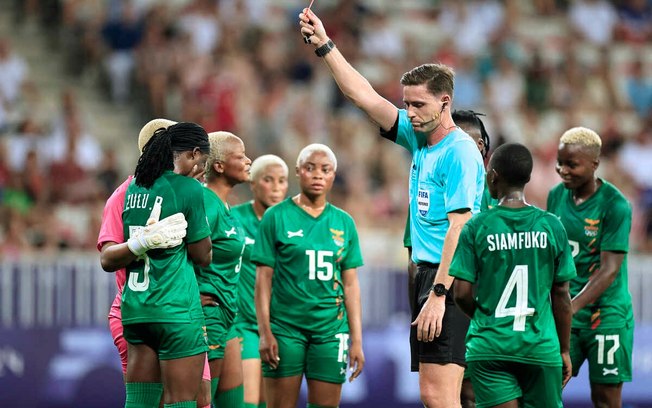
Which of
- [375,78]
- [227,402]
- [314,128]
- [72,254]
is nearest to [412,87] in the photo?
[227,402]

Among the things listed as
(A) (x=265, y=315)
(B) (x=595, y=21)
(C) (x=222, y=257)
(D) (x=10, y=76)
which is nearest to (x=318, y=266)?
(A) (x=265, y=315)

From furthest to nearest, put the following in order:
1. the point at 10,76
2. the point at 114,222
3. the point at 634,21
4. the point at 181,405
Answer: the point at 634,21 < the point at 10,76 < the point at 114,222 < the point at 181,405

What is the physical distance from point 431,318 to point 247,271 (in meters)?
3.32

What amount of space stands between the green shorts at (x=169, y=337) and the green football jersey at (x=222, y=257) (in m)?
1.18

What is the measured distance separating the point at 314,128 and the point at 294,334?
8741 millimetres

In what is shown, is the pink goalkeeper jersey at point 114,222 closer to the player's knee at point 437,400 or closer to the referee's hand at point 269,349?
the referee's hand at point 269,349

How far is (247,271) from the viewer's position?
9.95 m

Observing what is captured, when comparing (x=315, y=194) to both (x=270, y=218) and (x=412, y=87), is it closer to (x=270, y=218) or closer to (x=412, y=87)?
(x=270, y=218)

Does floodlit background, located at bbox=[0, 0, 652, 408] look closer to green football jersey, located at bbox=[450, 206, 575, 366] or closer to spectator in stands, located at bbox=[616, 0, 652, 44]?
spectator in stands, located at bbox=[616, 0, 652, 44]

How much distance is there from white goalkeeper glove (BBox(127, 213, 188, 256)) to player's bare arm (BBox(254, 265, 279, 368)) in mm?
2108

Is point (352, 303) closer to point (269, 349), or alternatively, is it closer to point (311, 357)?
point (311, 357)

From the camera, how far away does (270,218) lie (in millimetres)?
9047

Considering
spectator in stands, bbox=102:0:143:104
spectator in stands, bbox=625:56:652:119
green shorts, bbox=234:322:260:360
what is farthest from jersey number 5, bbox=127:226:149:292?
spectator in stands, bbox=625:56:652:119

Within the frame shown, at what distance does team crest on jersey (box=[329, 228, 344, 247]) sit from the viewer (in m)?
9.04
